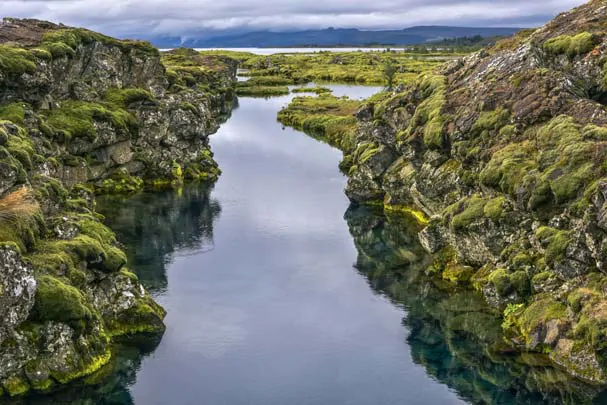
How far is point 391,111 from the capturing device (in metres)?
101

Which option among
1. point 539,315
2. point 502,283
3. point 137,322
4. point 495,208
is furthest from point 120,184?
point 539,315

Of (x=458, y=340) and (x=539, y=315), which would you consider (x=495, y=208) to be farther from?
(x=458, y=340)

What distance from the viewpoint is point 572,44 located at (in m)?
74.6

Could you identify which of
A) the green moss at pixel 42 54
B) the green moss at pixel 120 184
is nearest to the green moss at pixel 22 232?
the green moss at pixel 42 54

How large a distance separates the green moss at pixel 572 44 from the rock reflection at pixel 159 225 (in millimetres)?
47821

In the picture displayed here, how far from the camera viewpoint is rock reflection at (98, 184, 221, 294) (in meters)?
73.3

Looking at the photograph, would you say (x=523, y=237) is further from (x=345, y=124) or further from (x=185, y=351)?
(x=345, y=124)

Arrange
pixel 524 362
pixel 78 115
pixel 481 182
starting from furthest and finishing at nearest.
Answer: pixel 78 115, pixel 481 182, pixel 524 362

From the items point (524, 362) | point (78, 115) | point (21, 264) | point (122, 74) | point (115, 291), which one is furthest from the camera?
point (122, 74)

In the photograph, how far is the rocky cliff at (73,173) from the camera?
147 ft

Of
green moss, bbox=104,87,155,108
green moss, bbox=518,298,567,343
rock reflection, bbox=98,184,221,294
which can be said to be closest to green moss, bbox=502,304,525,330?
green moss, bbox=518,298,567,343

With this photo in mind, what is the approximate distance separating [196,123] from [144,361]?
7255 cm

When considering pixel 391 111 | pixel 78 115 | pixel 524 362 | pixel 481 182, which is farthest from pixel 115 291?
pixel 391 111

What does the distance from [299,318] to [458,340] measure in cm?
1410
